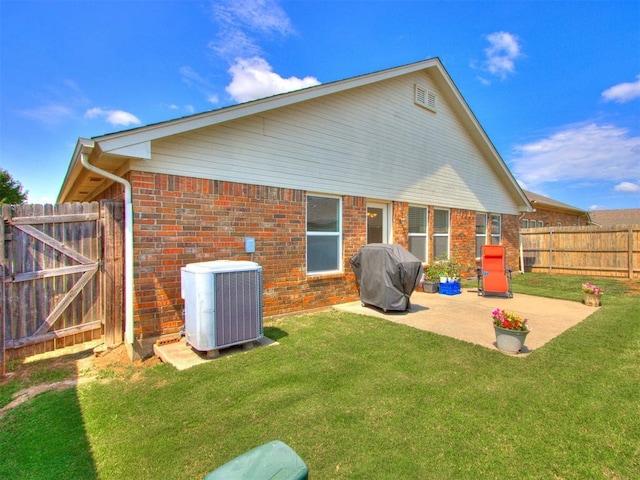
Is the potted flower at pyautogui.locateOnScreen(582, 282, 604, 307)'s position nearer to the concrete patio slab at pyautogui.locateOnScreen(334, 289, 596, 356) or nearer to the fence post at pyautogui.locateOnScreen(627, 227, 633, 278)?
the concrete patio slab at pyautogui.locateOnScreen(334, 289, 596, 356)

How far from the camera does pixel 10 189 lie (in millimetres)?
26547

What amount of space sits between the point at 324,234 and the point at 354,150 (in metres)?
2.18

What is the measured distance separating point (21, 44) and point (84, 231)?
202 inches

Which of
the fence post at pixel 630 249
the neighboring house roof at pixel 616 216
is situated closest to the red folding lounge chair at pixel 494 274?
the fence post at pixel 630 249

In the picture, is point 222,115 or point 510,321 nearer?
point 510,321

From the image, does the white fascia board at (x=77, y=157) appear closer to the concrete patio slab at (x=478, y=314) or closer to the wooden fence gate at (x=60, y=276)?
the wooden fence gate at (x=60, y=276)

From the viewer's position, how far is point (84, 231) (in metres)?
4.57

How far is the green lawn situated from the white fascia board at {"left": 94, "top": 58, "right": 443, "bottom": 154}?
120 inches

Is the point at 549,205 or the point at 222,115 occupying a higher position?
the point at 222,115

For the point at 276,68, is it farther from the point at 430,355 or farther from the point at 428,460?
the point at 428,460

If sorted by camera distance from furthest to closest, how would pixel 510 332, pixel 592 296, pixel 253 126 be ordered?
pixel 592 296, pixel 253 126, pixel 510 332

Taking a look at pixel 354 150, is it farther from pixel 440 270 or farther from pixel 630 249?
pixel 630 249

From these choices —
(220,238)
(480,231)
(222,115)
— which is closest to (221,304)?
(220,238)

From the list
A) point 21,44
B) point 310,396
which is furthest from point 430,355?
point 21,44
